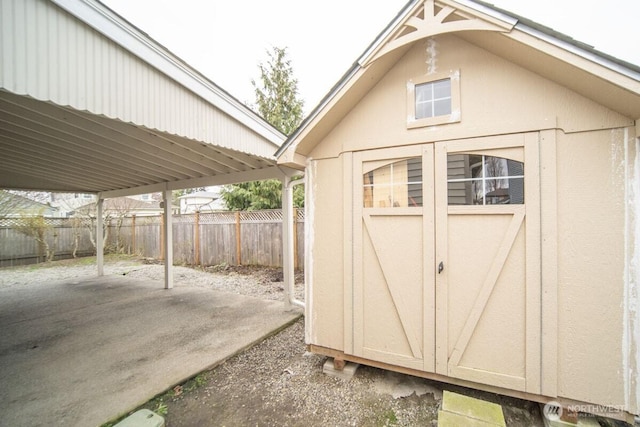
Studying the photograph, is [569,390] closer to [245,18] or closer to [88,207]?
[245,18]

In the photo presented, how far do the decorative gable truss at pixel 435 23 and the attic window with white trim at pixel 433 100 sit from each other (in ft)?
1.34

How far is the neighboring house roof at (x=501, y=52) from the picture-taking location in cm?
183

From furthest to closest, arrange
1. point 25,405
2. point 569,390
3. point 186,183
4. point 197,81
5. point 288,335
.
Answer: point 186,183 → point 288,335 → point 197,81 → point 25,405 → point 569,390

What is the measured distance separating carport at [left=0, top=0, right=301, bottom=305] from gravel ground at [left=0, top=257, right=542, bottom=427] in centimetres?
183

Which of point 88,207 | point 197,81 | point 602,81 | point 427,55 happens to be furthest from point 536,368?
point 88,207

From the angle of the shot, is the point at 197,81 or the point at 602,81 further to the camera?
the point at 197,81

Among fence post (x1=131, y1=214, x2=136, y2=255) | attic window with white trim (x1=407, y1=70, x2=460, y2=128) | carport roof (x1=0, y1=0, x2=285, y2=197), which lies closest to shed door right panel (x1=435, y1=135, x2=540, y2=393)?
attic window with white trim (x1=407, y1=70, x2=460, y2=128)

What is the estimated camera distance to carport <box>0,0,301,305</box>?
6.93ft

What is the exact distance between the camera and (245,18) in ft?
33.9

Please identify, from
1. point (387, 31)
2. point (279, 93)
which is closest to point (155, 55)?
point (387, 31)

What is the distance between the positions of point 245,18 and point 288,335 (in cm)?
1203

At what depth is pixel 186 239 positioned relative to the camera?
10367mm

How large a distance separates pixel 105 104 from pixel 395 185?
3057 mm

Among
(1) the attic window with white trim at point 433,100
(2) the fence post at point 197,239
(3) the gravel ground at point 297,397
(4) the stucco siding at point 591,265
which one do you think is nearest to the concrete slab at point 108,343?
(3) the gravel ground at point 297,397
